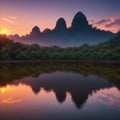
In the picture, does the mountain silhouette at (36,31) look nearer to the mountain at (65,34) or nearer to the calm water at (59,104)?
the mountain at (65,34)

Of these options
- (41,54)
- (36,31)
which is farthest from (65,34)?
(41,54)

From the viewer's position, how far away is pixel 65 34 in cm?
17975

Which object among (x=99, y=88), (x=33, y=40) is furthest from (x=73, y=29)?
(x=99, y=88)

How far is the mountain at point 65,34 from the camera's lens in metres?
167

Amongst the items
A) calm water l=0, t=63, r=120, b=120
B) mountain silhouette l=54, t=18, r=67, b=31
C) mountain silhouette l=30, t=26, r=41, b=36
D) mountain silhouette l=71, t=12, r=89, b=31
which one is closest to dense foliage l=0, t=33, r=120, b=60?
calm water l=0, t=63, r=120, b=120

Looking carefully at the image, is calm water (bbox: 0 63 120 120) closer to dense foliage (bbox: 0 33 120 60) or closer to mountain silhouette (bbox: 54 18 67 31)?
dense foliage (bbox: 0 33 120 60)

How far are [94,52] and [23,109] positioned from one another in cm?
4882

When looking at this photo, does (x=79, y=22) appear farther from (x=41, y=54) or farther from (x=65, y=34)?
(x=41, y=54)

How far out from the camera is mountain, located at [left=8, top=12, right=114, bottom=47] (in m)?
167

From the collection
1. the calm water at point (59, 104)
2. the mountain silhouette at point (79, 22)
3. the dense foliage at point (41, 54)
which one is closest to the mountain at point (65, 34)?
the mountain silhouette at point (79, 22)

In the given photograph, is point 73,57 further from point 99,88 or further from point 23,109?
point 23,109

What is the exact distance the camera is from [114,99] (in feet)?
54.1

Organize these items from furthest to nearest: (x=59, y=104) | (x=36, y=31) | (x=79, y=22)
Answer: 1. (x=36, y=31)
2. (x=79, y=22)
3. (x=59, y=104)

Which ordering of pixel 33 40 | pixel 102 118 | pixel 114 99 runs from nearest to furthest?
pixel 102 118 → pixel 114 99 → pixel 33 40
